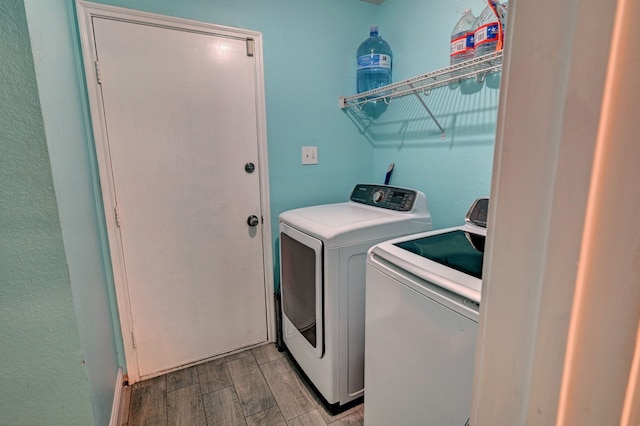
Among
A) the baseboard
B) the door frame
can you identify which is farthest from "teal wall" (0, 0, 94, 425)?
the door frame

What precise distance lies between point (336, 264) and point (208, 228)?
35.3 inches

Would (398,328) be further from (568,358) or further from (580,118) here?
(580,118)

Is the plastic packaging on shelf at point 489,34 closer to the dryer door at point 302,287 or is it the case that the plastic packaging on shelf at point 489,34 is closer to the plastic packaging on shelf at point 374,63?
the plastic packaging on shelf at point 374,63

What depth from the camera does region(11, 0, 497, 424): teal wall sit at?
3.40 ft

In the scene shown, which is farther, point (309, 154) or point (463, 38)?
point (309, 154)

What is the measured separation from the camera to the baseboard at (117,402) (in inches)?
57.9

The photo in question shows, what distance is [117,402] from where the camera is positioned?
1.59m

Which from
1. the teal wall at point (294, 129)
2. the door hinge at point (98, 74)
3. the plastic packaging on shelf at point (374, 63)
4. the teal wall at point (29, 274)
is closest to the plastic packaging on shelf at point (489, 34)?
the teal wall at point (294, 129)

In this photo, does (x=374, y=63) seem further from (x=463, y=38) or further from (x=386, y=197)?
(x=386, y=197)

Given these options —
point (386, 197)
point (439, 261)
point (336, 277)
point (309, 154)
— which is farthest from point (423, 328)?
point (309, 154)

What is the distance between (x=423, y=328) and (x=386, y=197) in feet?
3.19

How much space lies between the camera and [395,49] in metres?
2.11

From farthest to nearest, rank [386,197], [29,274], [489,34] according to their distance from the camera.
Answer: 1. [386,197]
2. [489,34]
3. [29,274]

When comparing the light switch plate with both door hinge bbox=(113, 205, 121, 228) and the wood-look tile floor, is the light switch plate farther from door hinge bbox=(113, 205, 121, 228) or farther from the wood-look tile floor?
the wood-look tile floor
